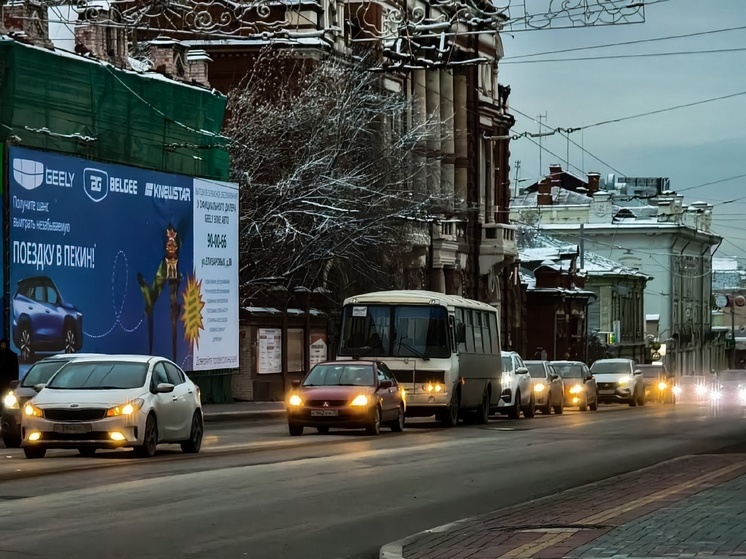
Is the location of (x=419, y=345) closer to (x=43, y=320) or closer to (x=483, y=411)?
(x=483, y=411)

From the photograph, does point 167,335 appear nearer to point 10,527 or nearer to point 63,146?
point 63,146

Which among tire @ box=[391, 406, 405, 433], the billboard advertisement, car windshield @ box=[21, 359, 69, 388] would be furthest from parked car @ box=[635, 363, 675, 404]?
car windshield @ box=[21, 359, 69, 388]

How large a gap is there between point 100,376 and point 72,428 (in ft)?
4.52

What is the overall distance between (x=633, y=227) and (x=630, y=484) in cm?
11142

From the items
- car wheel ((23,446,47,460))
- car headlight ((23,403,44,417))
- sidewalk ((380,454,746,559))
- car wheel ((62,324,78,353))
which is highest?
car wheel ((62,324,78,353))

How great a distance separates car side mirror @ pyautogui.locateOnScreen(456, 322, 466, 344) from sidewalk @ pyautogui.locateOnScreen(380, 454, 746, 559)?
2027cm

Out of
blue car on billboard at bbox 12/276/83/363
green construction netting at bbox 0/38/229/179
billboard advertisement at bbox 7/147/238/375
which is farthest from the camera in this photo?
green construction netting at bbox 0/38/229/179

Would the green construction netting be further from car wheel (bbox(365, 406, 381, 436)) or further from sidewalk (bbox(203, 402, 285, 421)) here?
car wheel (bbox(365, 406, 381, 436))

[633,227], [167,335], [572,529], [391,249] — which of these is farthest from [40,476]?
[633,227]

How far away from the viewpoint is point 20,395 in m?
26.3

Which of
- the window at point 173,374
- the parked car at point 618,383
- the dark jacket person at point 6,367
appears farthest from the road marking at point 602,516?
the parked car at point 618,383

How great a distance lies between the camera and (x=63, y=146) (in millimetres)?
38844

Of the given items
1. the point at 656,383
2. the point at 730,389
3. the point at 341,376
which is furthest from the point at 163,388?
the point at 656,383

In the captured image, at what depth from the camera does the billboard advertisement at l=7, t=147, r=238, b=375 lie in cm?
3641
